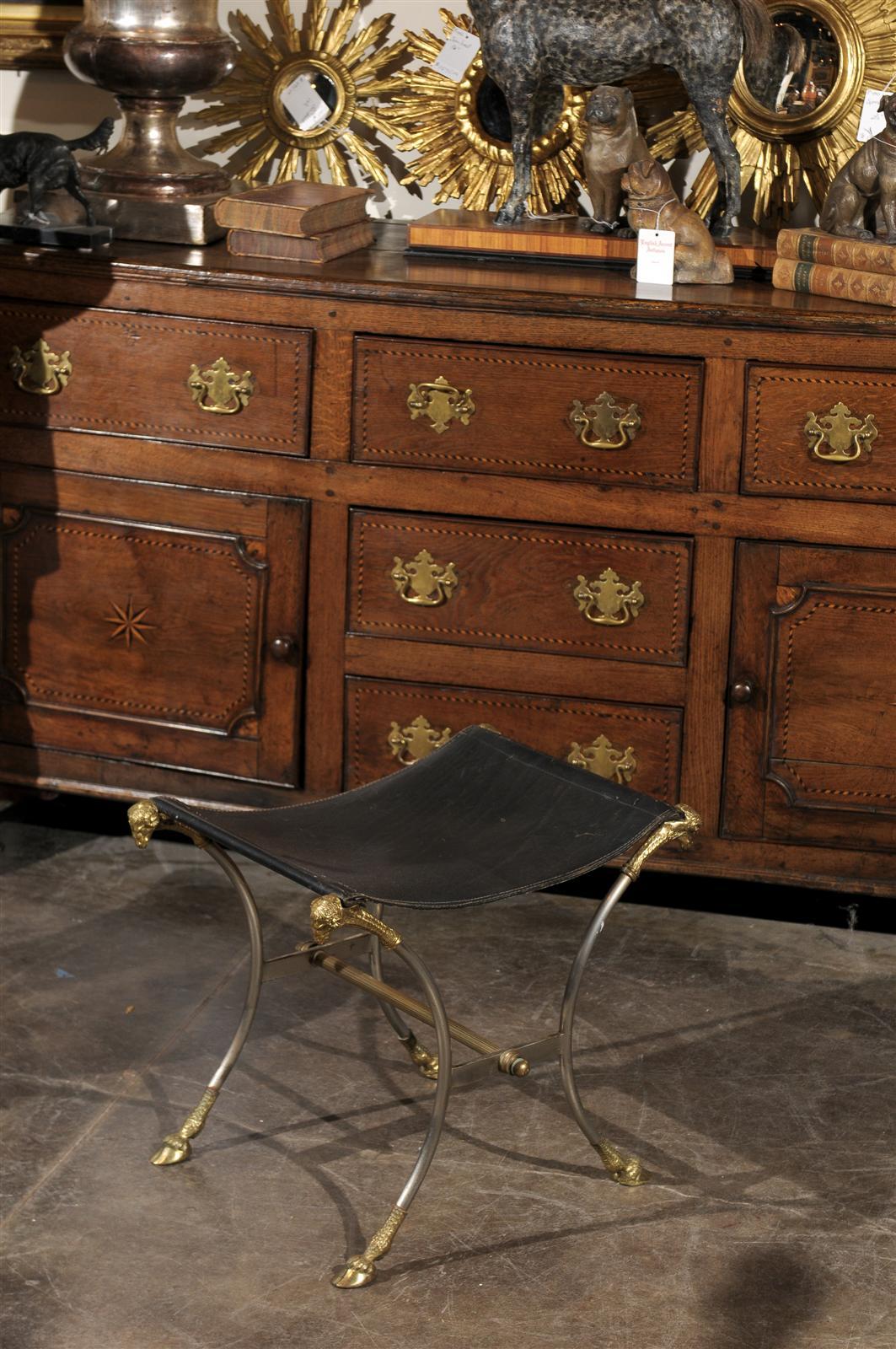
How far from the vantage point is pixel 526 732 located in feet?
10.3

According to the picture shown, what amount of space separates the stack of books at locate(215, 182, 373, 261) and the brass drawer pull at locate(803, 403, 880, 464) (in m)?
0.88

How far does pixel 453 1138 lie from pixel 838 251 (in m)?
1.52

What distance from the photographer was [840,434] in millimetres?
2916

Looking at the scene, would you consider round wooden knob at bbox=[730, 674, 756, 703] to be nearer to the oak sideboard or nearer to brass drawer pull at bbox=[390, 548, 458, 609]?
the oak sideboard

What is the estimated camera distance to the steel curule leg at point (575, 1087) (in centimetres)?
235

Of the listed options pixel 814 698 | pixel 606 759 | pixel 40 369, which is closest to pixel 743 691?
pixel 814 698

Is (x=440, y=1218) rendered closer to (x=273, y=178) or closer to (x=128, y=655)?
(x=128, y=655)

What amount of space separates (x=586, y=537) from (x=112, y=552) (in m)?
0.85

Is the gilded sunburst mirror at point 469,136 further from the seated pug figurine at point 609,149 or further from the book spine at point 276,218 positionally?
the book spine at point 276,218

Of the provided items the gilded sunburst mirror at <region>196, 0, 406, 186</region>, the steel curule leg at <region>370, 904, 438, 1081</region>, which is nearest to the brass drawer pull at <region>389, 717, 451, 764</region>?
the steel curule leg at <region>370, 904, 438, 1081</region>

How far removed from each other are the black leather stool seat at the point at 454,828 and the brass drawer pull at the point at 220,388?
819mm

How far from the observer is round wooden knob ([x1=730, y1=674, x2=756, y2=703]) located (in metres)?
3.05

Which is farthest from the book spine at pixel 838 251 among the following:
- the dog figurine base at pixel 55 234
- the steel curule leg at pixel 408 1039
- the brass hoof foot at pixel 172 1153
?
the brass hoof foot at pixel 172 1153

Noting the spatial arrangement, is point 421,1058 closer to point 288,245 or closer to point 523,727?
point 523,727
